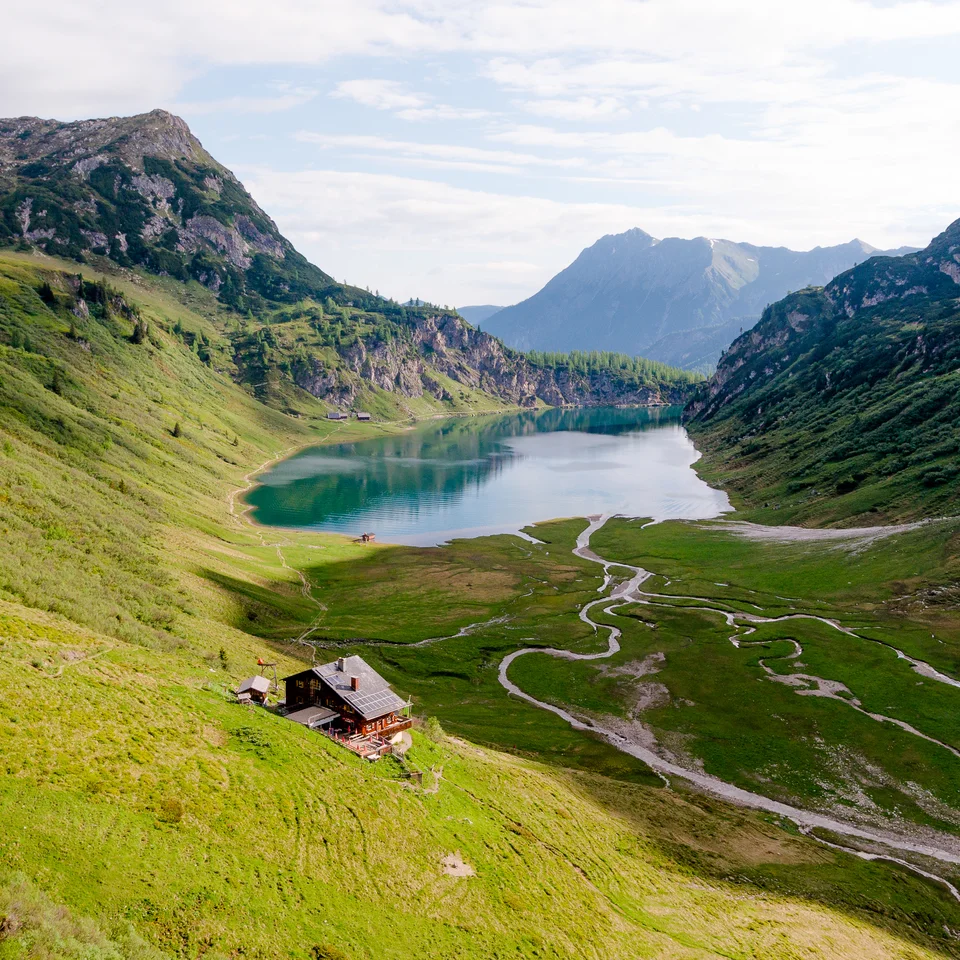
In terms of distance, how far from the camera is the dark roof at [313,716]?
60.8m

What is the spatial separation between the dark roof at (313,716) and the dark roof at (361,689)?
226cm

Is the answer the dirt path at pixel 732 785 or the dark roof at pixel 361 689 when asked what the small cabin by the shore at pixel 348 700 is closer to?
the dark roof at pixel 361 689

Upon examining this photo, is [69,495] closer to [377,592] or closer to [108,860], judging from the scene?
[377,592]

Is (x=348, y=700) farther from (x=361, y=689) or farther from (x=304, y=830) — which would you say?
(x=304, y=830)

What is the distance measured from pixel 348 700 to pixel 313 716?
3936 mm

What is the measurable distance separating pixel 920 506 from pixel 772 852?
427 feet

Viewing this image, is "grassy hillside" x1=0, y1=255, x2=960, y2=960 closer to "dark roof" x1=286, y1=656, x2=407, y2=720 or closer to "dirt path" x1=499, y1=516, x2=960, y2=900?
"dirt path" x1=499, y1=516, x2=960, y2=900

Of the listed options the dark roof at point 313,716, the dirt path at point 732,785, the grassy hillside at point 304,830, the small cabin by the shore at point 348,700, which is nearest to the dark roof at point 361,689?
the small cabin by the shore at point 348,700

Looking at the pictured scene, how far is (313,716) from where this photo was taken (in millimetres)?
61875

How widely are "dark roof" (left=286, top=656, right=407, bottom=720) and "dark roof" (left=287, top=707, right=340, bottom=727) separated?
2.26 m

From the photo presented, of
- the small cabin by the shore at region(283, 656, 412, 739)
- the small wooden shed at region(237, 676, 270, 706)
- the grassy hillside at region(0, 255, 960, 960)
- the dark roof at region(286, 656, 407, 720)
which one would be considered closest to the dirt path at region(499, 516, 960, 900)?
the grassy hillside at region(0, 255, 960, 960)

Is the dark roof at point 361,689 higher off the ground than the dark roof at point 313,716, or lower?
higher

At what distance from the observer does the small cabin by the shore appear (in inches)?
2413

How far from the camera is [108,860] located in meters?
35.9
